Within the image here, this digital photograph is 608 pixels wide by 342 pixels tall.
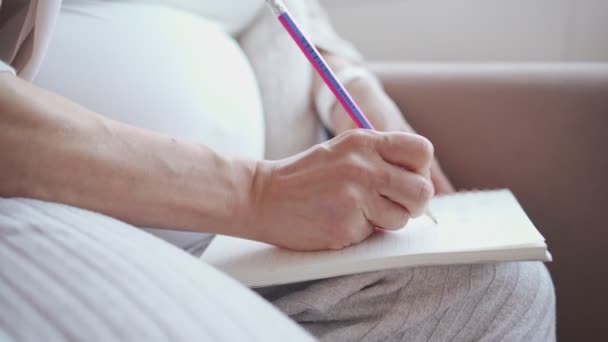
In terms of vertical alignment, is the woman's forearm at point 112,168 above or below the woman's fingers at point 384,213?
above

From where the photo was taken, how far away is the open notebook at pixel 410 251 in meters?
0.43

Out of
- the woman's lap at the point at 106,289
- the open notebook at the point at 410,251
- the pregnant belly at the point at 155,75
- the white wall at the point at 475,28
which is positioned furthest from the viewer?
the white wall at the point at 475,28

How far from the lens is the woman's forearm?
0.40 m

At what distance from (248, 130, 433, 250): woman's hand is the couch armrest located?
0.36 m

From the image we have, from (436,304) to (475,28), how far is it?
0.97 m

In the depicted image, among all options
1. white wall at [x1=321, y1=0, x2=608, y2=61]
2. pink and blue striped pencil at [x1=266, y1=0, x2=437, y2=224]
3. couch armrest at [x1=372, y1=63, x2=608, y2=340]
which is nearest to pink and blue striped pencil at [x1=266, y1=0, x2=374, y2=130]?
pink and blue striped pencil at [x1=266, y1=0, x2=437, y2=224]

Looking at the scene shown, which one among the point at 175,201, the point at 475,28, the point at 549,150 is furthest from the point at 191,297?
the point at 475,28

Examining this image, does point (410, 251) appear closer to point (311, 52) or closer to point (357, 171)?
point (357, 171)

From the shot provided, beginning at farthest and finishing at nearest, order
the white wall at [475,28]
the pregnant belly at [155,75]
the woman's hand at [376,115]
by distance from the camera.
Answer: the white wall at [475,28] → the woman's hand at [376,115] → the pregnant belly at [155,75]

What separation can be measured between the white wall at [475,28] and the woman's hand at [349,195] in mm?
874

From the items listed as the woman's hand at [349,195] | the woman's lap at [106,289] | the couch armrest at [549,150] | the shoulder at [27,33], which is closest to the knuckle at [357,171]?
the woman's hand at [349,195]

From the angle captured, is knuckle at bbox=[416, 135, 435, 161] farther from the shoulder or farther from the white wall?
the white wall

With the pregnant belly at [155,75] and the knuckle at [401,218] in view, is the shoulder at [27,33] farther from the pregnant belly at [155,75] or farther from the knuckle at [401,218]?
the knuckle at [401,218]

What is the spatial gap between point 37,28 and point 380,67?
0.58 m
